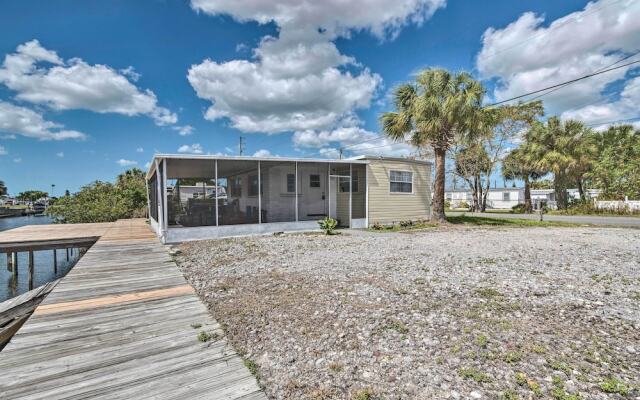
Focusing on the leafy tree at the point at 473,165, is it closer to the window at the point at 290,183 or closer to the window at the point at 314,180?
the window at the point at 314,180

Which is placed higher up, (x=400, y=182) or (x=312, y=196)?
(x=400, y=182)

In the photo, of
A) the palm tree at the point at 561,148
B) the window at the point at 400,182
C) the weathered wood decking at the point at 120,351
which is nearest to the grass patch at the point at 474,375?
the weathered wood decking at the point at 120,351

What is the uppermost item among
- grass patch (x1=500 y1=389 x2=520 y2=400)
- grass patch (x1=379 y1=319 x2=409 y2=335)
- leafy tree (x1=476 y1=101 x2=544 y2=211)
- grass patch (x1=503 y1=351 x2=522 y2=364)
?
leafy tree (x1=476 y1=101 x2=544 y2=211)

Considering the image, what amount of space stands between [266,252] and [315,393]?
590 centimetres

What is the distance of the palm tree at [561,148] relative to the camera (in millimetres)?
22578

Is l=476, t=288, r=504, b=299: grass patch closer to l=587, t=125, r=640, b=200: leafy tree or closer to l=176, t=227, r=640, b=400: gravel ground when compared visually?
l=176, t=227, r=640, b=400: gravel ground

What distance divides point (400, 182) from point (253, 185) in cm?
713

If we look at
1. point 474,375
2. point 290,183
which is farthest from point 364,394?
point 290,183

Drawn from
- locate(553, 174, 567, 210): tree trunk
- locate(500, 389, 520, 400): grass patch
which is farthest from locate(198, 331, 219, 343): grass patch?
locate(553, 174, 567, 210): tree trunk

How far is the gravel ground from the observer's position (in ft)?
7.68

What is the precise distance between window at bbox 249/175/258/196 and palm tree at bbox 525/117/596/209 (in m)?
22.4

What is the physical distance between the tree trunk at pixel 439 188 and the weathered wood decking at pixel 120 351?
12592 mm

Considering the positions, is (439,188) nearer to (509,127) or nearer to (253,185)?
(253,185)

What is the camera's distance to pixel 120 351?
277cm
